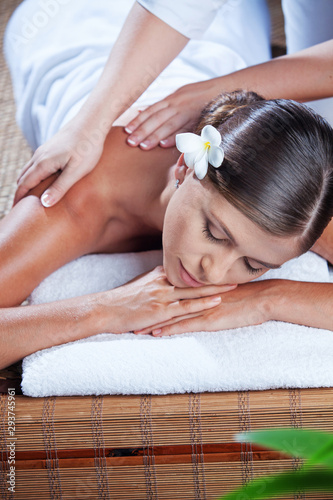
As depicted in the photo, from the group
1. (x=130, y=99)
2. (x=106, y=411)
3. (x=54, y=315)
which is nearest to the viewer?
(x=106, y=411)

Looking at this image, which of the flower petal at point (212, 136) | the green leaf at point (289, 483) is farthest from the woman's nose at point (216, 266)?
the green leaf at point (289, 483)

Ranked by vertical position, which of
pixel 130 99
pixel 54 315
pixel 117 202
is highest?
pixel 130 99

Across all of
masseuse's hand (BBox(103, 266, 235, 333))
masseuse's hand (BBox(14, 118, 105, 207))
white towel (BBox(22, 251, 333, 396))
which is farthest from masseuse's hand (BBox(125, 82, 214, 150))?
white towel (BBox(22, 251, 333, 396))

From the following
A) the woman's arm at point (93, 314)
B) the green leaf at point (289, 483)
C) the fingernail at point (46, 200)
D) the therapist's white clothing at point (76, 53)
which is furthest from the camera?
the therapist's white clothing at point (76, 53)

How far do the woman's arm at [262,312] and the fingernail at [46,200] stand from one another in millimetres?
405

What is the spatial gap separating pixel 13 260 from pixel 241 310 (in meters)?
0.55

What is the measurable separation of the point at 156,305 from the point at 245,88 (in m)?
0.71

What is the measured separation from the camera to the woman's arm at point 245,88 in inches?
60.1

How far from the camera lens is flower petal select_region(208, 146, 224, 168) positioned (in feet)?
3.61

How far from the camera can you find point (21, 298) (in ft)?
4.61

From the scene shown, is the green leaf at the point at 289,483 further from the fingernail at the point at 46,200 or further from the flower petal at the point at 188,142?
the fingernail at the point at 46,200

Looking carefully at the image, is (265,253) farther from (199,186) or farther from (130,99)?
(130,99)

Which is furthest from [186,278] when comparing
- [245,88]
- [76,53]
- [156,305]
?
[76,53]

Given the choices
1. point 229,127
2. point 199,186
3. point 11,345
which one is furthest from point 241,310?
point 11,345
